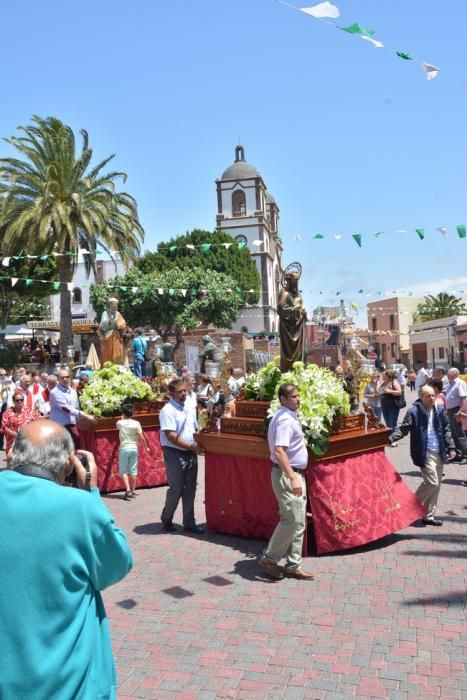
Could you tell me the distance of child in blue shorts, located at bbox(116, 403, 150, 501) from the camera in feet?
30.7

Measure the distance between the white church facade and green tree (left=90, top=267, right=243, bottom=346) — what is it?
2048 cm

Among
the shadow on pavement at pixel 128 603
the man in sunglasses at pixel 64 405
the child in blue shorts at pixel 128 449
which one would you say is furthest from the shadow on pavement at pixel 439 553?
the man in sunglasses at pixel 64 405

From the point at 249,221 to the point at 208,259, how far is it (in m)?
15.9

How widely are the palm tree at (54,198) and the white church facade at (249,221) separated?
140ft

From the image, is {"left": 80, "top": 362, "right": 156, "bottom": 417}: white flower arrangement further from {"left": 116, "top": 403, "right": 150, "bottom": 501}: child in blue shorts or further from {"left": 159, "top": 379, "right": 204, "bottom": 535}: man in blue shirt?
{"left": 159, "top": 379, "right": 204, "bottom": 535}: man in blue shirt

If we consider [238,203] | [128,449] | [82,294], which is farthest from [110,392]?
[238,203]

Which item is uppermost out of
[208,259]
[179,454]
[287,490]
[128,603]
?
[208,259]

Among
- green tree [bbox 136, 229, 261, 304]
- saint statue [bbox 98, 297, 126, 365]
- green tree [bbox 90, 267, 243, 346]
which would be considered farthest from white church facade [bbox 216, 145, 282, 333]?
saint statue [bbox 98, 297, 126, 365]

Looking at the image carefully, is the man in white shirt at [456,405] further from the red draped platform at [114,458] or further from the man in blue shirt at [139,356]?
the man in blue shirt at [139,356]

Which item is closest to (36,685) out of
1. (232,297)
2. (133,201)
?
(133,201)

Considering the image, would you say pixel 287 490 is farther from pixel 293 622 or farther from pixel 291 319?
pixel 291 319

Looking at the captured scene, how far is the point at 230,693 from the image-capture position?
3.90 metres

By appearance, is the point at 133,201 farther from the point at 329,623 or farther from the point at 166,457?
the point at 329,623

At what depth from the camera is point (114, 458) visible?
32.8ft
